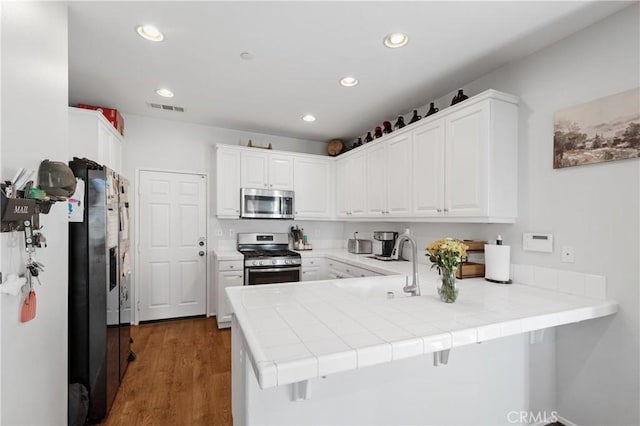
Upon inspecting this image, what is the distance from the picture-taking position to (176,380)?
8.12 feet

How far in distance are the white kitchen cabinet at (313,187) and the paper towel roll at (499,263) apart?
8.35 feet

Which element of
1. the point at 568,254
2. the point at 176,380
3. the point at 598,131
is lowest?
the point at 176,380

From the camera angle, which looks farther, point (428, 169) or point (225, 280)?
point (225, 280)

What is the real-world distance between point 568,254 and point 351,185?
8.23 feet

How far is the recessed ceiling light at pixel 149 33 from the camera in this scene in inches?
75.5

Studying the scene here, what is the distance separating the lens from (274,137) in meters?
4.48

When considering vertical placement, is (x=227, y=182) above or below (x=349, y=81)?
below

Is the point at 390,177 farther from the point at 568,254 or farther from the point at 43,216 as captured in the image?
the point at 43,216

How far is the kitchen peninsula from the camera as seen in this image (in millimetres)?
1055

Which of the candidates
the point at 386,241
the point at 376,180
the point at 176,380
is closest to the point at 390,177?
the point at 376,180

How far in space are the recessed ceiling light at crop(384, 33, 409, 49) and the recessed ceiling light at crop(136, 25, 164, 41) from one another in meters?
1.53

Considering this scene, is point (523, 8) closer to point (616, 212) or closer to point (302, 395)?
point (616, 212)

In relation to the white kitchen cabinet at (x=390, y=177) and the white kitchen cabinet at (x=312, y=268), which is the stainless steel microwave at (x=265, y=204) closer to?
the white kitchen cabinet at (x=312, y=268)

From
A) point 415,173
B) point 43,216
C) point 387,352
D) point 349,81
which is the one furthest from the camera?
point 415,173
